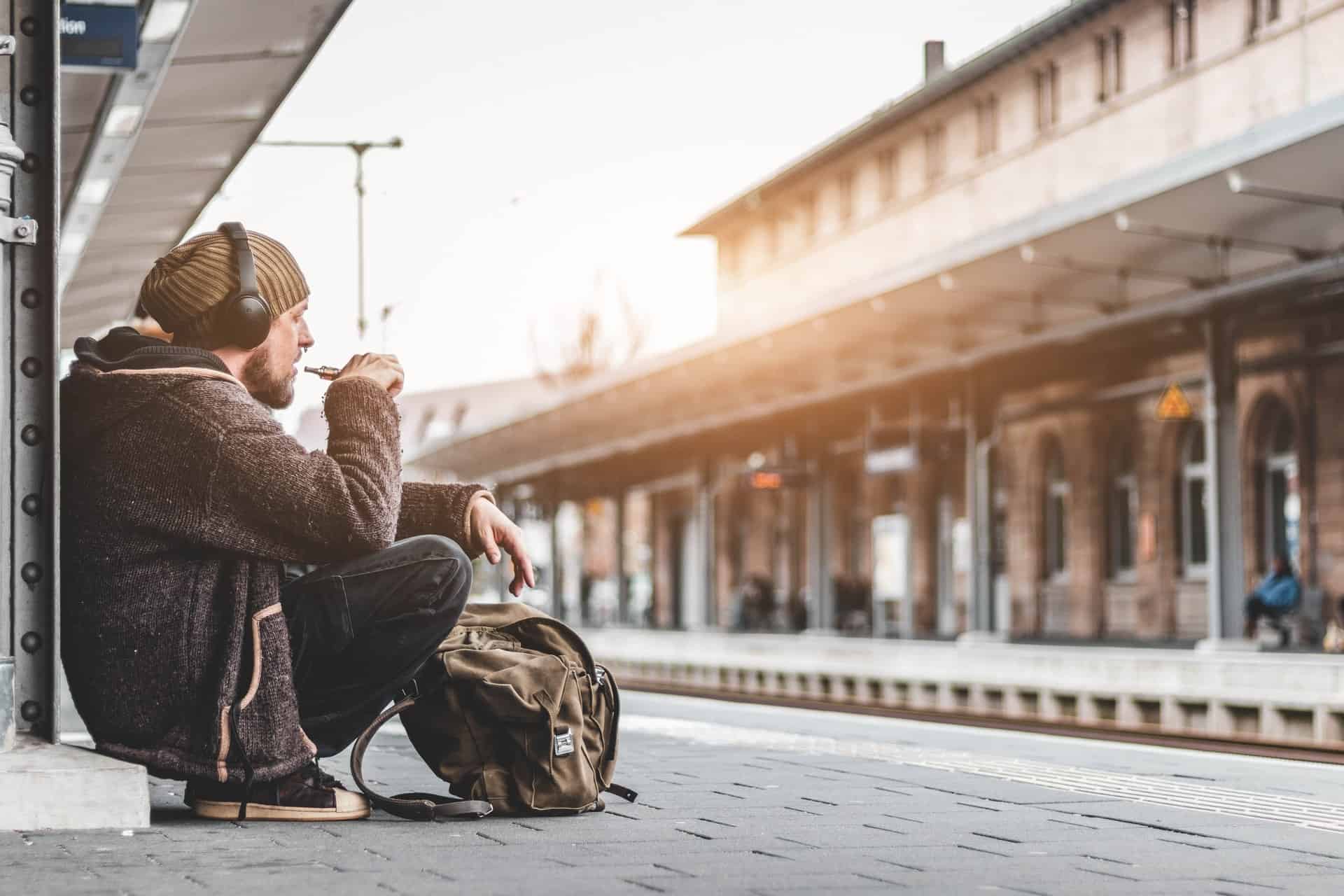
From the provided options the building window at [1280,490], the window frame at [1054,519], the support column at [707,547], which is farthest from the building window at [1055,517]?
the building window at [1280,490]

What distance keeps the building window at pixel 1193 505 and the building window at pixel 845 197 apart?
56.5 ft

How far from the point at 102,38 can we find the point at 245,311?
6.78 m

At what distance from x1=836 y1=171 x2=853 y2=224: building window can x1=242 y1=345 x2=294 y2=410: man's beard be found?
40713 millimetres

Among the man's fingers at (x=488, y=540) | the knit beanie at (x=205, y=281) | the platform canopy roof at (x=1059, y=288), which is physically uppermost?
the platform canopy roof at (x=1059, y=288)

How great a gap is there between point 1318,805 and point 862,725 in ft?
18.5

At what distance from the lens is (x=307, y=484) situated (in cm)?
417

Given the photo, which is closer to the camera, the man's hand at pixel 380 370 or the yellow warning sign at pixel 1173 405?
the man's hand at pixel 380 370

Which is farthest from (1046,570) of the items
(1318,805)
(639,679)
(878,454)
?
(1318,805)

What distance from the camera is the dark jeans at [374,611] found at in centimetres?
A: 437

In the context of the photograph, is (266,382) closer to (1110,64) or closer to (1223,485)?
(1223,485)

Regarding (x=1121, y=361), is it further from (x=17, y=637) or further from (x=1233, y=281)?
(x=17, y=637)

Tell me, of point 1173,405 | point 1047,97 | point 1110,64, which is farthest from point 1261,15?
point 1173,405

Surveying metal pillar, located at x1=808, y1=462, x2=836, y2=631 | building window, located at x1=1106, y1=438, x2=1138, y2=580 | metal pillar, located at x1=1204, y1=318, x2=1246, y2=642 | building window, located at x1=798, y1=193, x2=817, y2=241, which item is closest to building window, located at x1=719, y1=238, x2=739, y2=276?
building window, located at x1=798, y1=193, x2=817, y2=241

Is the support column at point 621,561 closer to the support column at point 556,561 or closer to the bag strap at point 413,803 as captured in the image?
the support column at point 556,561
